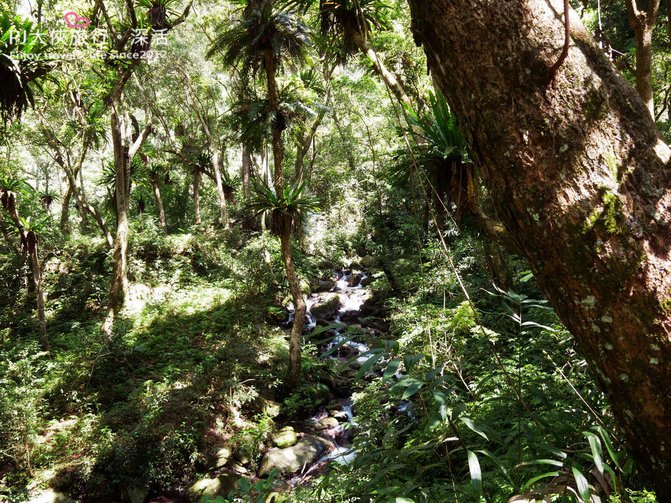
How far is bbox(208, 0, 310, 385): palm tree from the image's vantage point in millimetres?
7312

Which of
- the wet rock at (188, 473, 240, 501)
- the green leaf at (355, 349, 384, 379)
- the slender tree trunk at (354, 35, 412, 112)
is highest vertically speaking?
the slender tree trunk at (354, 35, 412, 112)

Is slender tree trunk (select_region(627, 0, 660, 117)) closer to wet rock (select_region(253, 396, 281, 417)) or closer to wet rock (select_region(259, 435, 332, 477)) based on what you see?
wet rock (select_region(259, 435, 332, 477))

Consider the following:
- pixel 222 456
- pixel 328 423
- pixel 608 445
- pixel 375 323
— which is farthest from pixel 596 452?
pixel 375 323

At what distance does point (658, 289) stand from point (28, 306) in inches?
562

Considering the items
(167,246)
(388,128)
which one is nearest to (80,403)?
(167,246)

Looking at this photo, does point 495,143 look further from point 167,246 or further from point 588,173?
point 167,246

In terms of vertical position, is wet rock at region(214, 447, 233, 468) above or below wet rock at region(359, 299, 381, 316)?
below

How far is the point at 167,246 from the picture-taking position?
14.0m

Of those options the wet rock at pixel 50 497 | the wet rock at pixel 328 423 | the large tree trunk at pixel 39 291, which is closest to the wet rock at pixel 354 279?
the wet rock at pixel 328 423

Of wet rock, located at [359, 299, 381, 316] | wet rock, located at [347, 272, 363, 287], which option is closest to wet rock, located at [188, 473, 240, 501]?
wet rock, located at [359, 299, 381, 316]

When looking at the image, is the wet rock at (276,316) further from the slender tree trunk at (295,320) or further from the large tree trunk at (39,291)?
the large tree trunk at (39,291)

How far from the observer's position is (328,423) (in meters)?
7.39
